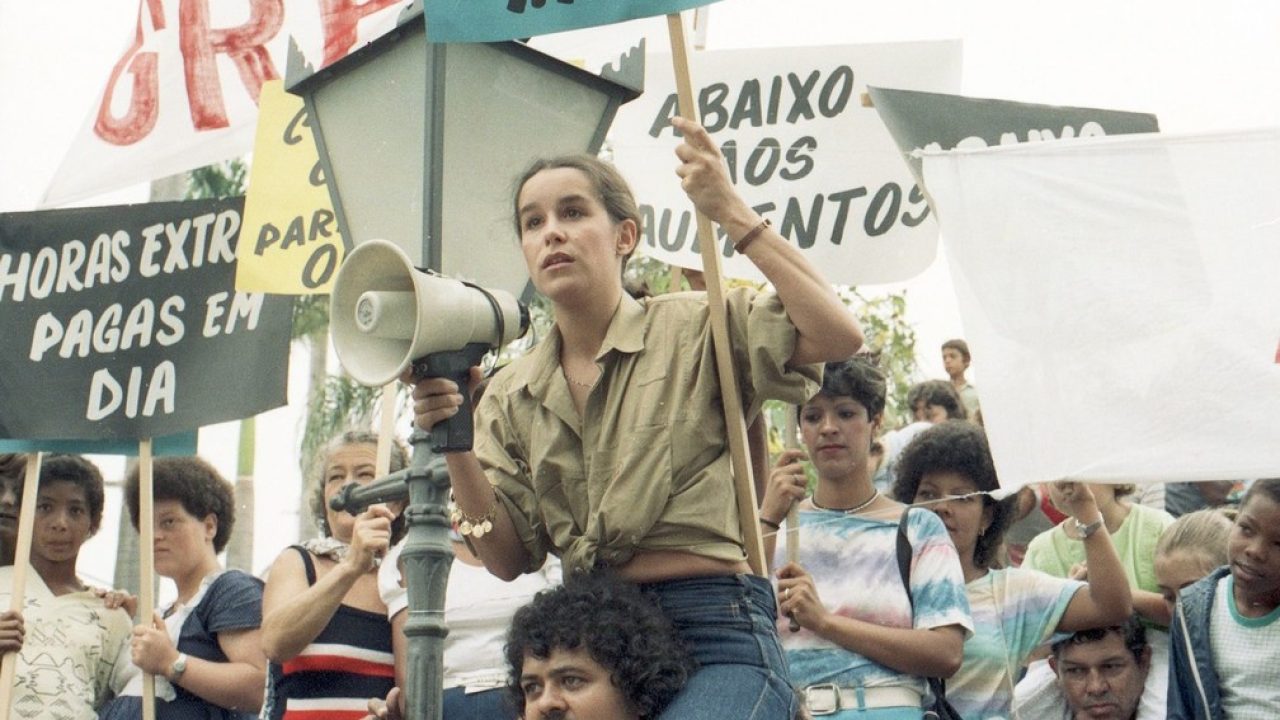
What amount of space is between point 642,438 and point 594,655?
524 mm

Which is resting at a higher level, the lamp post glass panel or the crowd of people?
the lamp post glass panel

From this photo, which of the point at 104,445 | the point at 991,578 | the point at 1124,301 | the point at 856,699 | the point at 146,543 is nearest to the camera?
the point at 856,699

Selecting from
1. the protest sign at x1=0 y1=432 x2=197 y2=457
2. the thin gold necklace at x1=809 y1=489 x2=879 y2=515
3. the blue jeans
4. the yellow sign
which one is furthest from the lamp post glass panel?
the protest sign at x1=0 y1=432 x2=197 y2=457

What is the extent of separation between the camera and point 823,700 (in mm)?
5125

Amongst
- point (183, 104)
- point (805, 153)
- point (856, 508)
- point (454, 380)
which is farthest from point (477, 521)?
point (183, 104)

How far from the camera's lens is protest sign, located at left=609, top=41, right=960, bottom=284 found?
7031mm

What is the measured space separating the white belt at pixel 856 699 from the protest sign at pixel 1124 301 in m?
0.67

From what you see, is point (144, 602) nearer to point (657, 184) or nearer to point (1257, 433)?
point (657, 184)

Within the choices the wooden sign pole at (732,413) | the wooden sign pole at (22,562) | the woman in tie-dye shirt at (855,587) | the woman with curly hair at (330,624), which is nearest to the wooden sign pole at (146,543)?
the wooden sign pole at (22,562)

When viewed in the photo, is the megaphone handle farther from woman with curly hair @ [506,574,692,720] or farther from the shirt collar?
woman with curly hair @ [506,574,692,720]

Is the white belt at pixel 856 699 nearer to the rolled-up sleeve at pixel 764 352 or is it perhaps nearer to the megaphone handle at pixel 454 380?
the rolled-up sleeve at pixel 764 352

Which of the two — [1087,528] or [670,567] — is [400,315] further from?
[1087,528]

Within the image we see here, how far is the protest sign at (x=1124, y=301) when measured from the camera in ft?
16.6

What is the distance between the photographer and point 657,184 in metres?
7.27
